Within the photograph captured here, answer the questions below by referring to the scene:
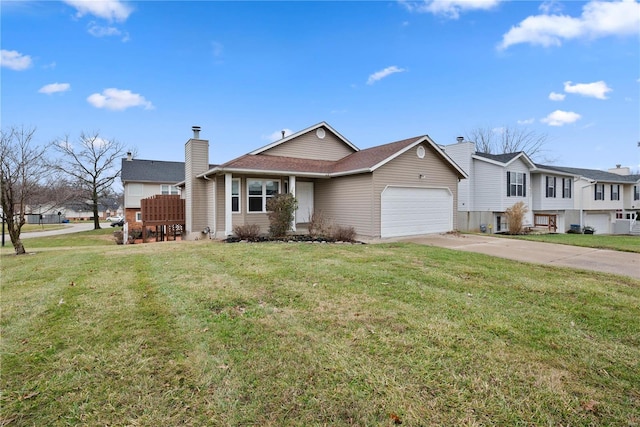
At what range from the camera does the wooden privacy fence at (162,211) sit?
53.2 ft

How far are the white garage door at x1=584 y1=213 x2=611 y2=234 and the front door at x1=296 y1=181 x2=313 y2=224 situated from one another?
2756 cm

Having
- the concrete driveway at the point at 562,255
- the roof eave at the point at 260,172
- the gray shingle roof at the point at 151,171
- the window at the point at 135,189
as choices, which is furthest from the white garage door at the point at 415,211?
the window at the point at 135,189

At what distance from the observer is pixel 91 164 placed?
31000 mm

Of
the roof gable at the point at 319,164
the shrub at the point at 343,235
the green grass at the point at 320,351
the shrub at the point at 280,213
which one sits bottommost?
the green grass at the point at 320,351

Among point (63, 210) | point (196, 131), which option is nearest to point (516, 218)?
point (196, 131)

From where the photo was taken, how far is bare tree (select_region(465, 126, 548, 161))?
3888 centimetres

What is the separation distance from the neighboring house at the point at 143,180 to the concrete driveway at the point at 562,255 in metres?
25.8

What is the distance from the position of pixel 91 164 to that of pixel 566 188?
41946 mm

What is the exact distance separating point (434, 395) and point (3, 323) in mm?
5045

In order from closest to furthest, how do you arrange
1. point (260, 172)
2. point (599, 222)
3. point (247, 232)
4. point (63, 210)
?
point (247, 232)
point (260, 172)
point (599, 222)
point (63, 210)

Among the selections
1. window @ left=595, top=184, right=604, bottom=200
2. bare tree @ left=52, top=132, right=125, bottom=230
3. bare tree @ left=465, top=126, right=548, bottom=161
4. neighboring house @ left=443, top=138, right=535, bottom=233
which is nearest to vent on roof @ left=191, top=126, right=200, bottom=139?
neighboring house @ left=443, top=138, right=535, bottom=233

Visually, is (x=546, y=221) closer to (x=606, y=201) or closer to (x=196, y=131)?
(x=606, y=201)

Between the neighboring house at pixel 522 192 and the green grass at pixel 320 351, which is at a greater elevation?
the neighboring house at pixel 522 192

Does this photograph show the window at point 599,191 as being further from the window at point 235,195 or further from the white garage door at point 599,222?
the window at point 235,195
